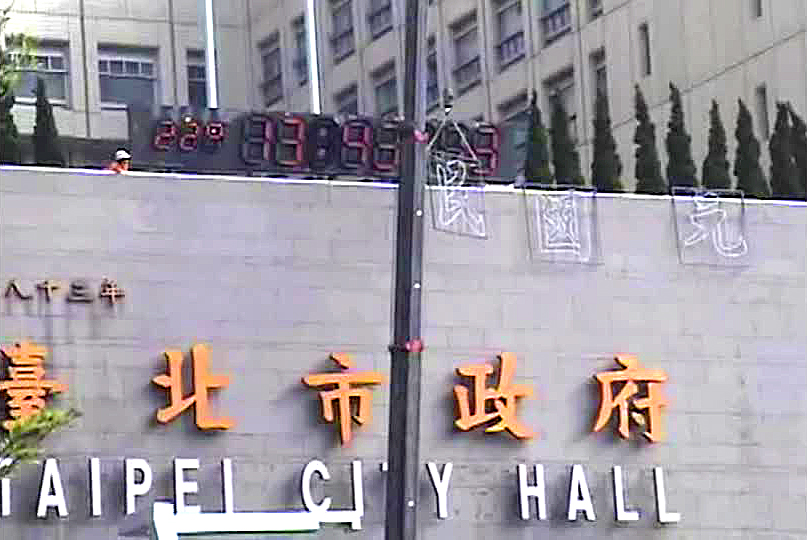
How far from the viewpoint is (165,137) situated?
19250mm

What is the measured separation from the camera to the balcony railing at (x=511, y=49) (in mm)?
35406

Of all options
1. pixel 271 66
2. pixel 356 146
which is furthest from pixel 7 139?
pixel 271 66

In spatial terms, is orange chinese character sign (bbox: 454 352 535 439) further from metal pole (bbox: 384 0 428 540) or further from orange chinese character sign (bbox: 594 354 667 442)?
metal pole (bbox: 384 0 428 540)

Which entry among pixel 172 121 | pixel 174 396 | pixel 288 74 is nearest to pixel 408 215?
pixel 174 396

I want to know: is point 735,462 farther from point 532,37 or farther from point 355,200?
point 532,37

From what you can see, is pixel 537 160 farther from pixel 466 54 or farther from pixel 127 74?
pixel 466 54

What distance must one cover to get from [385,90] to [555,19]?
346 centimetres

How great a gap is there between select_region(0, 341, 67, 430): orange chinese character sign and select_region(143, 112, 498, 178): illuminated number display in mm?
2503

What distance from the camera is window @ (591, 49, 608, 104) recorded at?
33.5 meters

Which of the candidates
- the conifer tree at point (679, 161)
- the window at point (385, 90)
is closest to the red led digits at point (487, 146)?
the conifer tree at point (679, 161)

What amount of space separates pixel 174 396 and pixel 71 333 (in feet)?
3.12

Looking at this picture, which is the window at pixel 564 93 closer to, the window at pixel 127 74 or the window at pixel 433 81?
the window at pixel 433 81

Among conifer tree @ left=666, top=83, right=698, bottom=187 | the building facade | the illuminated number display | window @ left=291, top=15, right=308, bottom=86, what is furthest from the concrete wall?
window @ left=291, top=15, right=308, bottom=86

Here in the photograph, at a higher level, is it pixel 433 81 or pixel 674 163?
pixel 433 81
